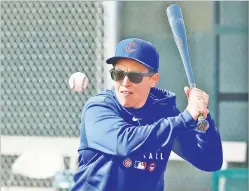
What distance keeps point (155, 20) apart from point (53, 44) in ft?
3.32

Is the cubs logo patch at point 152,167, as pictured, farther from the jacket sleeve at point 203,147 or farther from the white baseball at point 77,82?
the white baseball at point 77,82

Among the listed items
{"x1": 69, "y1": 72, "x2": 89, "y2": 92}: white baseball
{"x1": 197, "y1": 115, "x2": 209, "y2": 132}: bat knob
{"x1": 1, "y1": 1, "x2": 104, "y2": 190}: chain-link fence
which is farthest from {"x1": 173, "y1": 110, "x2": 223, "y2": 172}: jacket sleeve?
{"x1": 1, "y1": 1, "x2": 104, "y2": 190}: chain-link fence

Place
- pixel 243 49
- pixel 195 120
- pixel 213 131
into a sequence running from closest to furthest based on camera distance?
pixel 195 120
pixel 213 131
pixel 243 49

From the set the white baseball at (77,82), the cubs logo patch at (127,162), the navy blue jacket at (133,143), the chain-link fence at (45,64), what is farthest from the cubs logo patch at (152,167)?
the chain-link fence at (45,64)

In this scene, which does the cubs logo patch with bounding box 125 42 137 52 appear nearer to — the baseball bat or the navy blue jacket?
the navy blue jacket

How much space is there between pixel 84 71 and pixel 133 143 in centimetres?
387

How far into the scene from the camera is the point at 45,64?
24.4ft

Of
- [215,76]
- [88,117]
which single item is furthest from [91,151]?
[215,76]

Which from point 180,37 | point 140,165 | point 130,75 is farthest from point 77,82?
point 140,165

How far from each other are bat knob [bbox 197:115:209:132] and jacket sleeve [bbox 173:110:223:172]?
0.12 meters

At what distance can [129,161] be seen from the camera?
3701 mm

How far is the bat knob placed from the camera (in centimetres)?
369

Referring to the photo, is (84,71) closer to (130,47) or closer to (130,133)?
(130,47)

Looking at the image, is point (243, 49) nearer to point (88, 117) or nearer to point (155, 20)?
point (155, 20)
